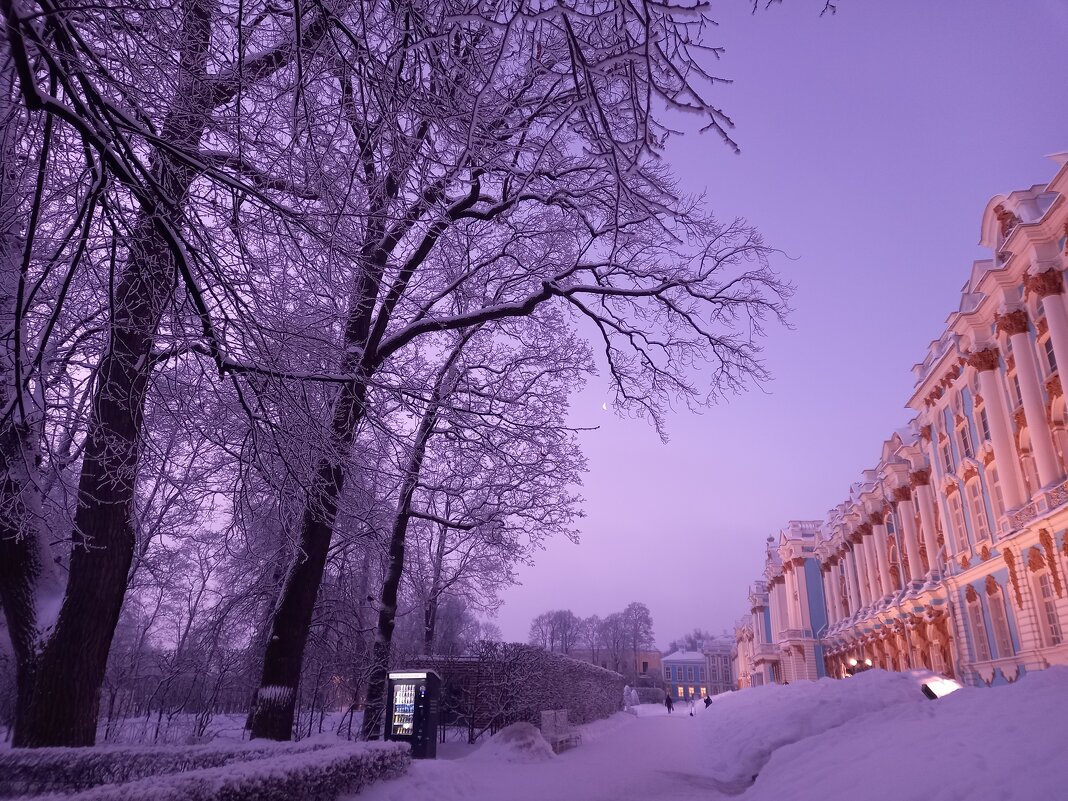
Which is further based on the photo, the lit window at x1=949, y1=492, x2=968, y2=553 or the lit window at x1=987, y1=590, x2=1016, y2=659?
the lit window at x1=949, y1=492, x2=968, y2=553

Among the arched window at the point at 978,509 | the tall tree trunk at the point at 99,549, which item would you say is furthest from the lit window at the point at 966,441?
the tall tree trunk at the point at 99,549

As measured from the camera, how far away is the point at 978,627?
27.6 meters

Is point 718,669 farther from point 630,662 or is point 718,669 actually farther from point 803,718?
point 803,718

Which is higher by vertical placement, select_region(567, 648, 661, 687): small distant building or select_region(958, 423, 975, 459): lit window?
select_region(958, 423, 975, 459): lit window

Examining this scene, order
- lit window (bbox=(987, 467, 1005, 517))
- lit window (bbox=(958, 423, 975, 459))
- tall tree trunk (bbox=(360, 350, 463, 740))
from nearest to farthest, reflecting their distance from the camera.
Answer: tall tree trunk (bbox=(360, 350, 463, 740)) → lit window (bbox=(987, 467, 1005, 517)) → lit window (bbox=(958, 423, 975, 459))

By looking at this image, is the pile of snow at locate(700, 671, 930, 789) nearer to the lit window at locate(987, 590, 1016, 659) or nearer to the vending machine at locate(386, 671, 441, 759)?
the vending machine at locate(386, 671, 441, 759)

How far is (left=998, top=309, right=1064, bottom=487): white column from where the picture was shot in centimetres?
2052

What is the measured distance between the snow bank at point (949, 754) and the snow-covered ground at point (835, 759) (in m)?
0.02

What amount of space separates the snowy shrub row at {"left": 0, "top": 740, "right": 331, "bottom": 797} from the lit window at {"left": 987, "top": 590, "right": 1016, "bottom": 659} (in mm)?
26132

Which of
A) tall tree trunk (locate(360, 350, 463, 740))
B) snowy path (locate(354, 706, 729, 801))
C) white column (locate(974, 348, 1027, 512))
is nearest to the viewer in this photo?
snowy path (locate(354, 706, 729, 801))

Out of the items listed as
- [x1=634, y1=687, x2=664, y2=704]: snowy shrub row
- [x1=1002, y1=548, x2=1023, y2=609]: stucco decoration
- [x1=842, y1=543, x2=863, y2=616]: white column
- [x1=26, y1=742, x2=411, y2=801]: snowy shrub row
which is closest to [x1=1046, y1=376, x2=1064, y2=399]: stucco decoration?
[x1=1002, y1=548, x2=1023, y2=609]: stucco decoration

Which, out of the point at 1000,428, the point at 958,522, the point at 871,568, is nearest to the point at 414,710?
the point at 1000,428

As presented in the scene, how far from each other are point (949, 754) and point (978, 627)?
2445 centimetres

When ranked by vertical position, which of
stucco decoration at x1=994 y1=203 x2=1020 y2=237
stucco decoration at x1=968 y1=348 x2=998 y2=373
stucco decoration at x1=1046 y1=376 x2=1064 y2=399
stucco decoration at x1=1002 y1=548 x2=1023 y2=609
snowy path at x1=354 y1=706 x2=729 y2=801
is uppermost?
stucco decoration at x1=994 y1=203 x2=1020 y2=237
